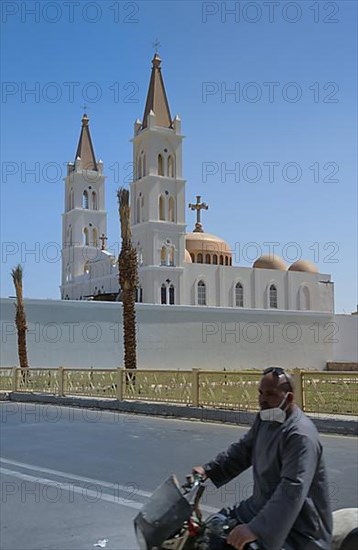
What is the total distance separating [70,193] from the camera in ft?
196

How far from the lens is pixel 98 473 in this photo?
29.7 ft

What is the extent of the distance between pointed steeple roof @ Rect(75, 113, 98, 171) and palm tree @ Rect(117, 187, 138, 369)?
35453 mm

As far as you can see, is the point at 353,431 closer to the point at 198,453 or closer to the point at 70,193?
the point at 198,453

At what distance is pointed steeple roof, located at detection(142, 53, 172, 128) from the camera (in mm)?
50750

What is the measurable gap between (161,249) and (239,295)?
851cm

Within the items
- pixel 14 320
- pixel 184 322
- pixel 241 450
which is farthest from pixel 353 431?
pixel 184 322

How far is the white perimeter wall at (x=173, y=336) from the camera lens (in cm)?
3388

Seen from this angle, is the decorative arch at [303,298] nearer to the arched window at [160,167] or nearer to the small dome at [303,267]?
the small dome at [303,267]

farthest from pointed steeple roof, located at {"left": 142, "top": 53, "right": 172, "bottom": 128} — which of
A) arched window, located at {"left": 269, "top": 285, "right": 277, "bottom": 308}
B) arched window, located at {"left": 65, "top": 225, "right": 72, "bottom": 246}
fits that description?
arched window, located at {"left": 269, "top": 285, "right": 277, "bottom": 308}

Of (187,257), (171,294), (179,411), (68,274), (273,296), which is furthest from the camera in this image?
(68,274)

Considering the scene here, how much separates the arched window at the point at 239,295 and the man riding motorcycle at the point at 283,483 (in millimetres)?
50555

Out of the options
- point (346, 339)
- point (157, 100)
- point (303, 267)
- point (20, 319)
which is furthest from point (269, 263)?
point (20, 319)

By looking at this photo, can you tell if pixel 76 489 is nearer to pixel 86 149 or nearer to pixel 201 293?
pixel 201 293

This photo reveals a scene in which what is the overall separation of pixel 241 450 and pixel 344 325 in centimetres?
4904
